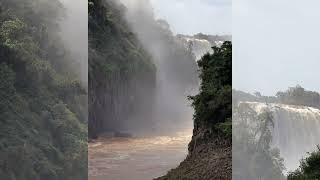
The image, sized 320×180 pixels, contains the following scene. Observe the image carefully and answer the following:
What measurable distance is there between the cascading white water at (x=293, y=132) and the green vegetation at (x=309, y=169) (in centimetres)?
4

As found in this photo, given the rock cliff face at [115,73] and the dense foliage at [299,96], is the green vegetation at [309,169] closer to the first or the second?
A: the dense foliage at [299,96]

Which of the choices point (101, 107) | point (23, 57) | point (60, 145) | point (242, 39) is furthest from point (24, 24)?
point (101, 107)

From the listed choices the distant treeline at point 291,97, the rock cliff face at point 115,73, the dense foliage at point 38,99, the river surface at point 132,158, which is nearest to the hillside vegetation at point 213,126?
the distant treeline at point 291,97

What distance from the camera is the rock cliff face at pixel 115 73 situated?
12789 mm

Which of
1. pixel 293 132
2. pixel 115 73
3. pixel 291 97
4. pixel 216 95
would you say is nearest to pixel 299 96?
pixel 291 97

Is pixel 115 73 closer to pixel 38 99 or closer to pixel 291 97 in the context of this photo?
pixel 38 99

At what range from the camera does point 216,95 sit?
667cm

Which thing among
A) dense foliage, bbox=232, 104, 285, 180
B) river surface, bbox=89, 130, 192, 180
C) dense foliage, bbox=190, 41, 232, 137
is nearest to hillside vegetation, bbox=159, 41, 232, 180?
dense foliage, bbox=190, 41, 232, 137

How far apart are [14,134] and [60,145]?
0.33 metres

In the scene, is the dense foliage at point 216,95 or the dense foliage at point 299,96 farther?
the dense foliage at point 216,95

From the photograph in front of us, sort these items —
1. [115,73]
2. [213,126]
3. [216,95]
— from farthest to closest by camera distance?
[115,73]
[213,126]
[216,95]

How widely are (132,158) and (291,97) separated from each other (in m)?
8.32

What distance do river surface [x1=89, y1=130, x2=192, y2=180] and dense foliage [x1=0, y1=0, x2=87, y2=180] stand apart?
7177 millimetres

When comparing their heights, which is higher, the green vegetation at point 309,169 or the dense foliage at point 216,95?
the dense foliage at point 216,95
